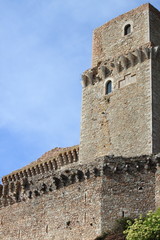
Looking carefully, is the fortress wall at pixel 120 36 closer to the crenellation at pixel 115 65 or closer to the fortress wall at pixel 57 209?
the crenellation at pixel 115 65

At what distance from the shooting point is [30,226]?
2589 centimetres

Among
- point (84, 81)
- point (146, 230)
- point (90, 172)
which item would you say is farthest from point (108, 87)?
point (146, 230)

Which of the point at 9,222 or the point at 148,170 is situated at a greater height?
the point at 148,170

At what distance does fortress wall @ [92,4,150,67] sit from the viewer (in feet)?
101

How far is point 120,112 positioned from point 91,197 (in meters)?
7.21

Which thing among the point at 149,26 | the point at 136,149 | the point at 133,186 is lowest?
the point at 133,186

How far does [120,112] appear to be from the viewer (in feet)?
96.4

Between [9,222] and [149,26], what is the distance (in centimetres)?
1301

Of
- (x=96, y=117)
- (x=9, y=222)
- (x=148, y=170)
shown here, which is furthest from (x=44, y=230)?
(x=96, y=117)

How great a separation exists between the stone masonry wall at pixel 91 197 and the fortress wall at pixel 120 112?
383 centimetres

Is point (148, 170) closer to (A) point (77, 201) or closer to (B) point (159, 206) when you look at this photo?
(B) point (159, 206)

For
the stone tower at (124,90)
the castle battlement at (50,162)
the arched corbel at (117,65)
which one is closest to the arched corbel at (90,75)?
the stone tower at (124,90)

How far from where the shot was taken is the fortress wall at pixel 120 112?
28.0m

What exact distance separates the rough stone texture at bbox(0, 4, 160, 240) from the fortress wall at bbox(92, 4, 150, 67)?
0.20 ft
